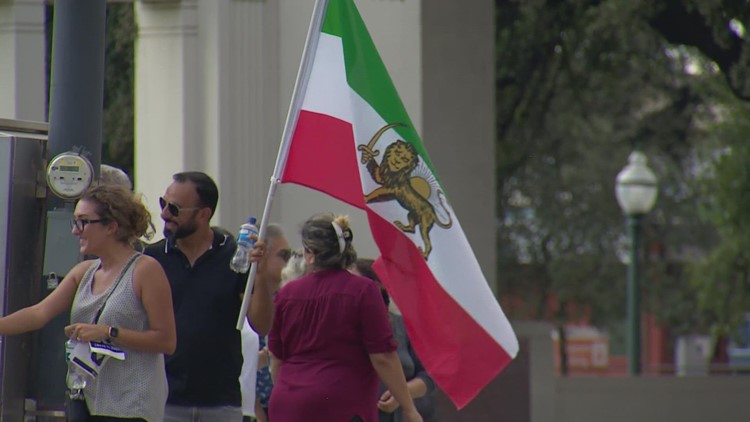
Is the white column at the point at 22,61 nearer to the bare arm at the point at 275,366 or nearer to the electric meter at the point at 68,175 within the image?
the electric meter at the point at 68,175

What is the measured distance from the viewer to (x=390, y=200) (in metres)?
6.51

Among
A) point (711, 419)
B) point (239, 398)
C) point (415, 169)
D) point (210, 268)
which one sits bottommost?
point (711, 419)

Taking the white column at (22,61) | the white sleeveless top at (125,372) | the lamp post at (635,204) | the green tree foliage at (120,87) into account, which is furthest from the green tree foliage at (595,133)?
the white sleeveless top at (125,372)

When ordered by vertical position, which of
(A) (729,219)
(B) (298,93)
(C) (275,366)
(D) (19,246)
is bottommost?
(C) (275,366)

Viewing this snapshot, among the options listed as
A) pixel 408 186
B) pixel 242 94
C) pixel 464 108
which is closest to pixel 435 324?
pixel 408 186

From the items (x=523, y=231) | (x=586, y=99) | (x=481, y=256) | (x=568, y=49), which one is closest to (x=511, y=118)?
(x=568, y=49)

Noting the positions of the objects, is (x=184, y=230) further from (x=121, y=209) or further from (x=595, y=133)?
(x=595, y=133)

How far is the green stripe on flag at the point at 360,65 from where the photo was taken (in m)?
6.52

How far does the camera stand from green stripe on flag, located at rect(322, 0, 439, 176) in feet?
21.4

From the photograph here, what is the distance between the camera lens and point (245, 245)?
5.68 m

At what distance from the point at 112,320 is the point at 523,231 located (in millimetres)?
22587

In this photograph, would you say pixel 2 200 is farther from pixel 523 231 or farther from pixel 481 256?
pixel 523 231

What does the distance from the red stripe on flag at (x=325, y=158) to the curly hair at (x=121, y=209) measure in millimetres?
911

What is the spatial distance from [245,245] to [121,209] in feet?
1.69
